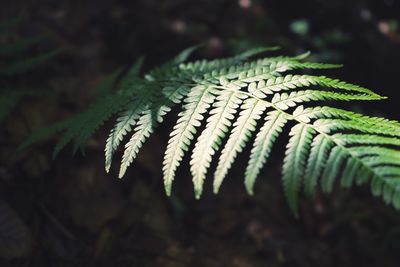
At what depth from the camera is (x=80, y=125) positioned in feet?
6.31

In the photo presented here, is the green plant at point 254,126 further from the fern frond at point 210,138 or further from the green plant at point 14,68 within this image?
the green plant at point 14,68

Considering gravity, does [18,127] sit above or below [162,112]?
below

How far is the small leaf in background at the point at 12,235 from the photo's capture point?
1884 mm

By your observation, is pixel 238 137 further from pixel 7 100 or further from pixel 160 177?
pixel 7 100

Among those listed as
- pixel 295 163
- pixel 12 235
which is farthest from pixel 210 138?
pixel 12 235

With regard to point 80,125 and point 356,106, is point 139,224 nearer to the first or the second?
point 80,125

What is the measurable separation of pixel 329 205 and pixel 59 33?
2.81 m

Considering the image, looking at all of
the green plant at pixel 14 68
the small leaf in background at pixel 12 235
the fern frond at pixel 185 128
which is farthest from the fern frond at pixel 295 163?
the green plant at pixel 14 68

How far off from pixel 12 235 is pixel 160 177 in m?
1.07

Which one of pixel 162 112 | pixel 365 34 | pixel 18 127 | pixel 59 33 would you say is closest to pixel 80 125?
pixel 162 112

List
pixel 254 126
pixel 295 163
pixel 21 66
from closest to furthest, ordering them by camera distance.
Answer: pixel 295 163, pixel 254 126, pixel 21 66

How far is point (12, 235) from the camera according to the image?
191cm

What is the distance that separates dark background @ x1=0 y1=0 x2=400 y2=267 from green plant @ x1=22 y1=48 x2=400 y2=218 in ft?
1.77

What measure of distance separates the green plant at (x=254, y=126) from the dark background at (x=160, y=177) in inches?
21.3
